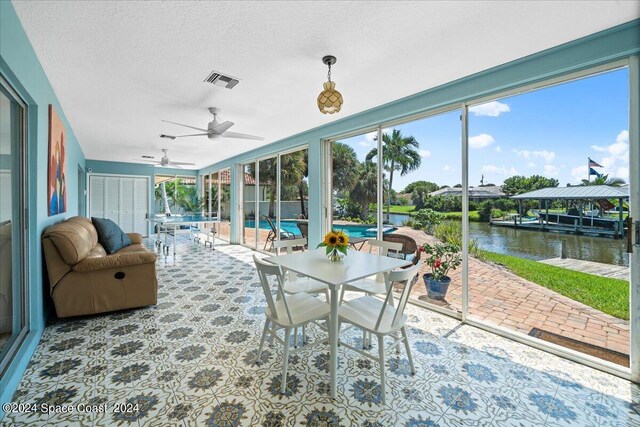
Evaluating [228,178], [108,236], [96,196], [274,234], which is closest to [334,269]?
[108,236]

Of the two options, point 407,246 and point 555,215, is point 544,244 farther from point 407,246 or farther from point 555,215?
point 407,246

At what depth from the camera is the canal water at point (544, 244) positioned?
2246 millimetres

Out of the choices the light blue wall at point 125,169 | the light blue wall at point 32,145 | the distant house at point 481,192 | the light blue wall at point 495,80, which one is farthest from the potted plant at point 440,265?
the light blue wall at point 125,169

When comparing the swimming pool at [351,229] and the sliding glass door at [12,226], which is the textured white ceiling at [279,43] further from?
the swimming pool at [351,229]

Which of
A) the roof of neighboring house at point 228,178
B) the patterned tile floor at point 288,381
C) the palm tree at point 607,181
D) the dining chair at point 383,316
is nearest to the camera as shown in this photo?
the patterned tile floor at point 288,381

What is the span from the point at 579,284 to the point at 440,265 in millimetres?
1177

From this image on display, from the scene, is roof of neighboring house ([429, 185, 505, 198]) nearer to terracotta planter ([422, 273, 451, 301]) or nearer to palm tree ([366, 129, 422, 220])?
palm tree ([366, 129, 422, 220])

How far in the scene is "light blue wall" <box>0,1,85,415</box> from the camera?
1735mm

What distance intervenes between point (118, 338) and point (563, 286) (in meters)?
3.99

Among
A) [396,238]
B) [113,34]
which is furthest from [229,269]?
[113,34]

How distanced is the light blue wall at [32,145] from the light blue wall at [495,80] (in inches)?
129

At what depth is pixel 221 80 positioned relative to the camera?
2824 mm

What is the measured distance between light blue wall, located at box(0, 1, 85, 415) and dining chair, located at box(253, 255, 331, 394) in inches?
62.9

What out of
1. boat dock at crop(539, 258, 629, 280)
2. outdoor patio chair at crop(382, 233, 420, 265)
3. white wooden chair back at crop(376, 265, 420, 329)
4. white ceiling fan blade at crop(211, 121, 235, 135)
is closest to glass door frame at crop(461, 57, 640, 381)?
boat dock at crop(539, 258, 629, 280)
